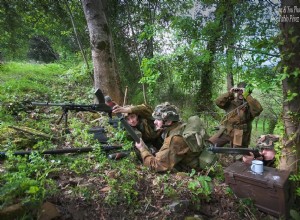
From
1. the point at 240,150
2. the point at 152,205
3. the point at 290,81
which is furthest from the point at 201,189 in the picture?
the point at 290,81

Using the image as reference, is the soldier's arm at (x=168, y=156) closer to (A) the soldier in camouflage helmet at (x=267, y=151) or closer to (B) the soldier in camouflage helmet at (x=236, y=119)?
(A) the soldier in camouflage helmet at (x=267, y=151)

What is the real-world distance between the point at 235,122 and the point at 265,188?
330cm

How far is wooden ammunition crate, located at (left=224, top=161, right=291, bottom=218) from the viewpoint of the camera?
278 cm

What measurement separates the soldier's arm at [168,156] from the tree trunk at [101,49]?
10.2 ft

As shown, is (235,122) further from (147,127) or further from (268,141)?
(147,127)

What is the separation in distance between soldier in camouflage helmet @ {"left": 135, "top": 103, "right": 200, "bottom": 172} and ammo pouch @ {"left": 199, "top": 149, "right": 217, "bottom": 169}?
75 mm

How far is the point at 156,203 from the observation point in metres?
2.74

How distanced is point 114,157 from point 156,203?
125 centimetres

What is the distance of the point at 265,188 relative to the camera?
2855 millimetres

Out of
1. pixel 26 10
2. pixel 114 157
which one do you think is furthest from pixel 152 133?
pixel 26 10

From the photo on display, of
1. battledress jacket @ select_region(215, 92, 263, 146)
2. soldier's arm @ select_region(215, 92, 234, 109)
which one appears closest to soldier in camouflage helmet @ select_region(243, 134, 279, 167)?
battledress jacket @ select_region(215, 92, 263, 146)

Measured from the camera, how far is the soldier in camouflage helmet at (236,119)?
5.79 metres

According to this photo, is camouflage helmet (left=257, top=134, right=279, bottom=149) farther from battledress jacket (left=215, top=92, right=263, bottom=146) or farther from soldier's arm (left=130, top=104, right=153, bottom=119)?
soldier's arm (left=130, top=104, right=153, bottom=119)

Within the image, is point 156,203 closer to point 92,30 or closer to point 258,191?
point 258,191
